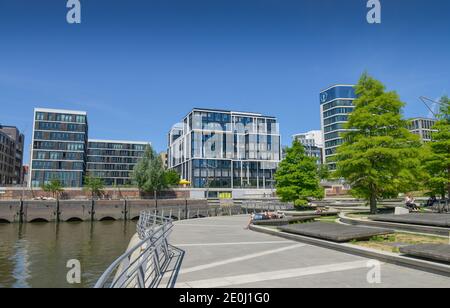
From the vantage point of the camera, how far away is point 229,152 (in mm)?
108562

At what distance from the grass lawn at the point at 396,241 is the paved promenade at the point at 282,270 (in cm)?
144

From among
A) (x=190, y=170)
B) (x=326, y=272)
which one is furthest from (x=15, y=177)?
(x=326, y=272)

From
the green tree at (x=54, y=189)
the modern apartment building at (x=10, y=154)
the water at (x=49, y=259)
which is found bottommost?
the water at (x=49, y=259)

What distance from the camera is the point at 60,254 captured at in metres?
24.1

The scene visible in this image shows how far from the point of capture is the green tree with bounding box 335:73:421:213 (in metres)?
25.5

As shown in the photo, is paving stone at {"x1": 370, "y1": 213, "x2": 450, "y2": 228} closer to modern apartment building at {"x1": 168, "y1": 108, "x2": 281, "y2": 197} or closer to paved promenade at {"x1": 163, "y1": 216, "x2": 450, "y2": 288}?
paved promenade at {"x1": 163, "y1": 216, "x2": 450, "y2": 288}

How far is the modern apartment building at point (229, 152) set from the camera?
104 m

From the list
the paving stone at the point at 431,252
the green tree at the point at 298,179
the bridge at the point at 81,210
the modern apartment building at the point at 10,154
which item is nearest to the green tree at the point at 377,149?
the green tree at the point at 298,179

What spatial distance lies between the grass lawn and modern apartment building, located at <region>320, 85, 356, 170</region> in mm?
109261

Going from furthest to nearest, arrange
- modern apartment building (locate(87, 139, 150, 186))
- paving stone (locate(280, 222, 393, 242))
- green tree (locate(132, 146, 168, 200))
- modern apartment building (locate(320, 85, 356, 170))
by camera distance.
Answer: modern apartment building (locate(87, 139, 150, 186)) → modern apartment building (locate(320, 85, 356, 170)) → green tree (locate(132, 146, 168, 200)) → paving stone (locate(280, 222, 393, 242))

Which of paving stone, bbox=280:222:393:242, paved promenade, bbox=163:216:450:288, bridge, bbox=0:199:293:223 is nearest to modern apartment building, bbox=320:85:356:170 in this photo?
bridge, bbox=0:199:293:223

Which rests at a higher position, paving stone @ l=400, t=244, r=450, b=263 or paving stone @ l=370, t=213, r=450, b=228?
paving stone @ l=370, t=213, r=450, b=228

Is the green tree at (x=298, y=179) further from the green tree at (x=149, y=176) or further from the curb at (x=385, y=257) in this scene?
the green tree at (x=149, y=176)
